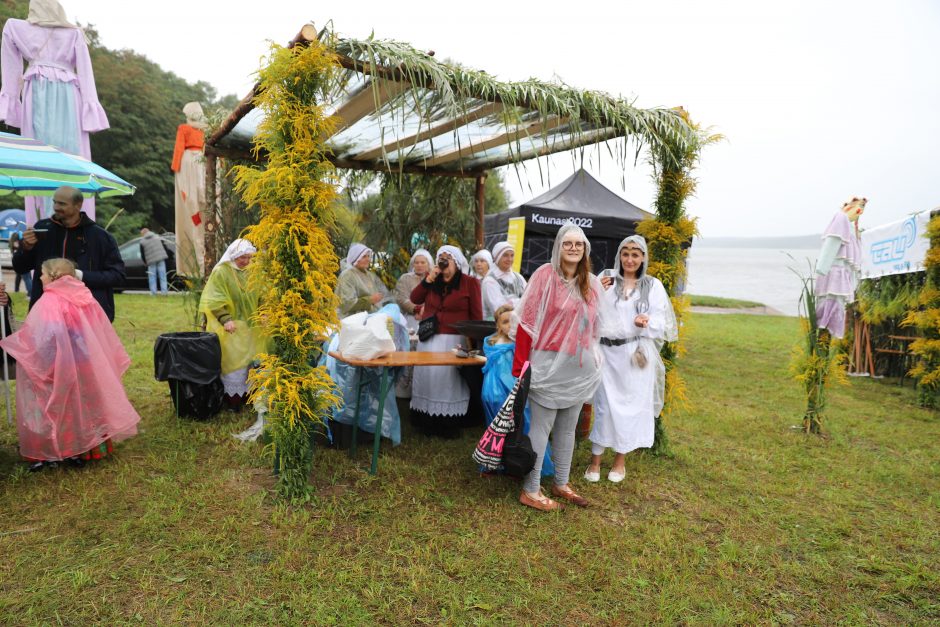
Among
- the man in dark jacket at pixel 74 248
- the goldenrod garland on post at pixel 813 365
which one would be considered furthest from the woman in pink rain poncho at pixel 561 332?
the man in dark jacket at pixel 74 248

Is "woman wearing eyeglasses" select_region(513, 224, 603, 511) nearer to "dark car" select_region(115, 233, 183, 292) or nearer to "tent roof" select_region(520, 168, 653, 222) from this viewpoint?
"tent roof" select_region(520, 168, 653, 222)

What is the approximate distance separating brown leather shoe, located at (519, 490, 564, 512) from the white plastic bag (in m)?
1.36

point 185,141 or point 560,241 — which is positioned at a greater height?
point 185,141

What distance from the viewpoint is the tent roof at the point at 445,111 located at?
3.49 metres

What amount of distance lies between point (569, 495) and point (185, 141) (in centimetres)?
847

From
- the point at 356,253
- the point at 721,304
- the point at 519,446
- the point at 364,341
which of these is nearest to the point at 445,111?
the point at 364,341

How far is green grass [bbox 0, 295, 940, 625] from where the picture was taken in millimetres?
2705

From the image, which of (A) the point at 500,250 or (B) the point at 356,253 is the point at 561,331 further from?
(B) the point at 356,253

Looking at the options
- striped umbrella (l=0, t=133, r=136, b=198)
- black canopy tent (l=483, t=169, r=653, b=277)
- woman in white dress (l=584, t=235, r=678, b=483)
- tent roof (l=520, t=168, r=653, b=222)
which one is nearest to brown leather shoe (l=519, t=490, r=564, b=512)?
woman in white dress (l=584, t=235, r=678, b=483)

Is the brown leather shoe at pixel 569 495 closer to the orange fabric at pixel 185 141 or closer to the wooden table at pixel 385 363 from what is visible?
the wooden table at pixel 385 363

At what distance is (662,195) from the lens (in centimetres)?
Answer: 477

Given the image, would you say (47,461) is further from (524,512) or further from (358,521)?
(524,512)

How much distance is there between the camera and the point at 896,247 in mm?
8109

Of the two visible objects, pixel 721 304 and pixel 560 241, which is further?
pixel 721 304
